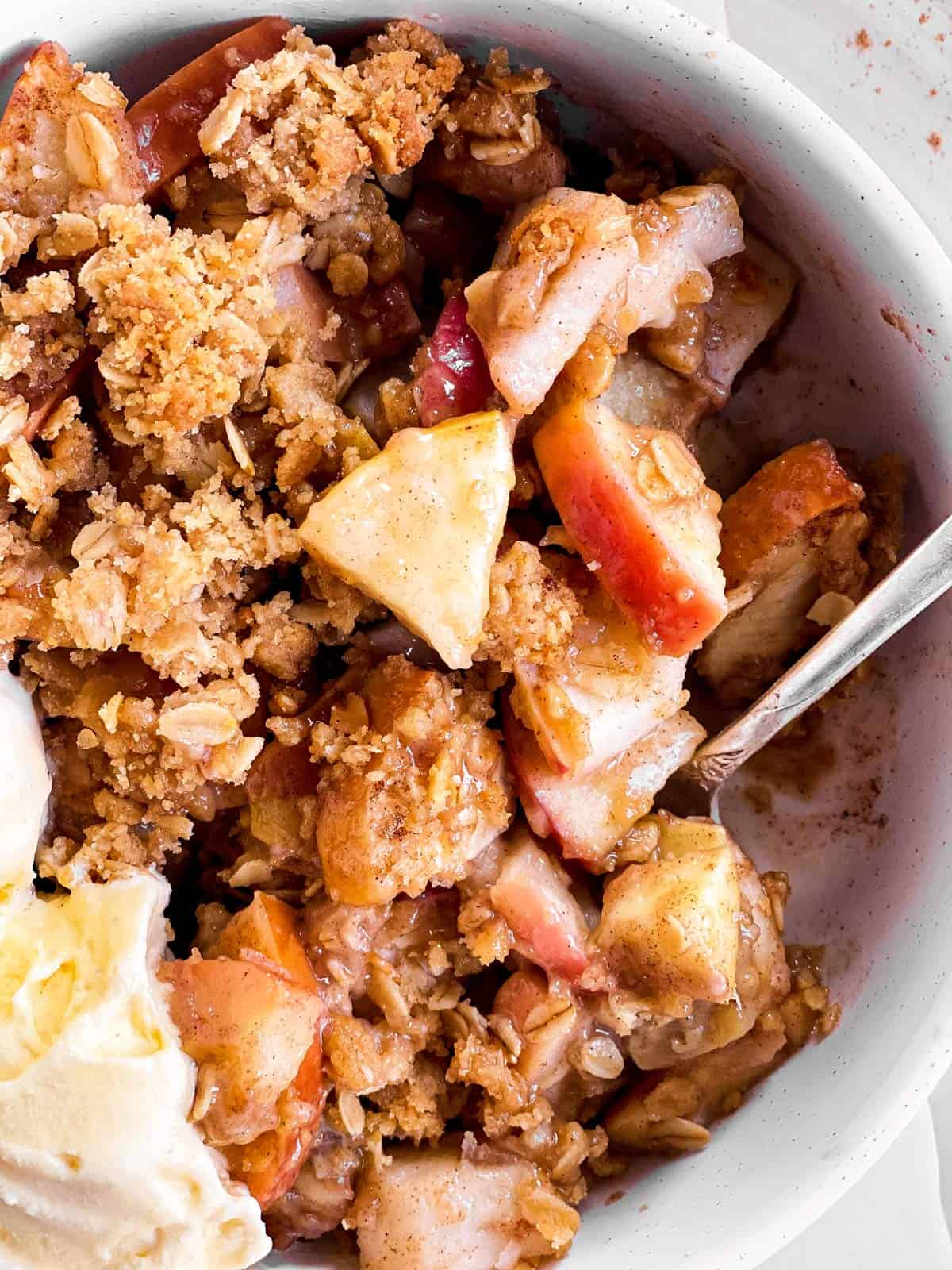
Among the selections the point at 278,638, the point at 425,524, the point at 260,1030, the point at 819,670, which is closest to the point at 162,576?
the point at 278,638

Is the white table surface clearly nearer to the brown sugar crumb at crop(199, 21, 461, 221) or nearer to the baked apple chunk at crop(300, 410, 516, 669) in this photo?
the brown sugar crumb at crop(199, 21, 461, 221)

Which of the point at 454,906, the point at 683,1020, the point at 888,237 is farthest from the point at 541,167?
the point at 683,1020

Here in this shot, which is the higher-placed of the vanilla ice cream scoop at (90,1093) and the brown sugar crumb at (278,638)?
the brown sugar crumb at (278,638)

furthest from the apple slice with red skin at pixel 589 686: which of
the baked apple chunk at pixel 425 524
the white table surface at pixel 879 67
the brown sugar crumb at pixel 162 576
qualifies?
the white table surface at pixel 879 67

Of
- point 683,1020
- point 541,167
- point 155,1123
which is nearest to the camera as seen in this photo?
point 155,1123

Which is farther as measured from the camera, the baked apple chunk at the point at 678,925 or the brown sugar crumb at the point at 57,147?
the baked apple chunk at the point at 678,925

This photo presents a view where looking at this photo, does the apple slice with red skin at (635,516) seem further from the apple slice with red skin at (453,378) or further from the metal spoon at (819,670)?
the metal spoon at (819,670)

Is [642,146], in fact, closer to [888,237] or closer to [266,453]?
[888,237]

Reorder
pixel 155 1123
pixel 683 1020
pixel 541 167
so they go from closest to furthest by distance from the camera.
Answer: pixel 155 1123, pixel 541 167, pixel 683 1020
